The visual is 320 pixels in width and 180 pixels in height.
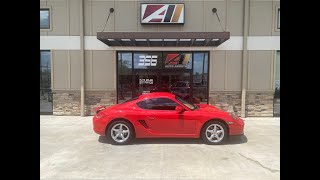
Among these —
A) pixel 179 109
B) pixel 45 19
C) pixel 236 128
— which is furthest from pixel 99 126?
pixel 45 19

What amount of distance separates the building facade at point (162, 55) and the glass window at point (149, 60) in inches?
1.7

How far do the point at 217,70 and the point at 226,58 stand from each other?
0.65m

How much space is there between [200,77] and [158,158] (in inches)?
249

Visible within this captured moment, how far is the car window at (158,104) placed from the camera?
6.93 m

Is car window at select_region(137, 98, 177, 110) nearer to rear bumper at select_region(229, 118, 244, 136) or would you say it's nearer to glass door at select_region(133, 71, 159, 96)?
rear bumper at select_region(229, 118, 244, 136)

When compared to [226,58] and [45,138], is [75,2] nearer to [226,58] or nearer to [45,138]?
[45,138]

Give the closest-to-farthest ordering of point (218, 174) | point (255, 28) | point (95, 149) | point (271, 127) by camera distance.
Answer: point (218, 174) → point (95, 149) → point (271, 127) → point (255, 28)

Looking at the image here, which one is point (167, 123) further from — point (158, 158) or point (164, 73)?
point (164, 73)

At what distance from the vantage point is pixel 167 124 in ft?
22.2

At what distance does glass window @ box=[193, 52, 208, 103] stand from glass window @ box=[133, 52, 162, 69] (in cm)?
161

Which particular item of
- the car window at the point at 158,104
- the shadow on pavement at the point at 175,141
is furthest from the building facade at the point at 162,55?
the car window at the point at 158,104
